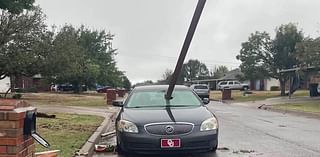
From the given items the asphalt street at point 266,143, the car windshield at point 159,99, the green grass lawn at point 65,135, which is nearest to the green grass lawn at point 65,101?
the green grass lawn at point 65,135

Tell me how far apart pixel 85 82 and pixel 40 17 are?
2563 centimetres

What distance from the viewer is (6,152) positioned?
13.1 ft

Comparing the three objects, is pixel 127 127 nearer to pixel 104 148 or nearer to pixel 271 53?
pixel 104 148

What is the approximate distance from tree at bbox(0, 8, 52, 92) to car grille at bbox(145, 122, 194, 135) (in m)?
22.5

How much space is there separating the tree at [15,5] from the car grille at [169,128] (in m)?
8.58

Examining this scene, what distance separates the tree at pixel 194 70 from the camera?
117 meters

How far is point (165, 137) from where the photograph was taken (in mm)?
7328

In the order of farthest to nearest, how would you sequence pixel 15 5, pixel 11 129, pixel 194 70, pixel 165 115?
pixel 194 70, pixel 15 5, pixel 165 115, pixel 11 129

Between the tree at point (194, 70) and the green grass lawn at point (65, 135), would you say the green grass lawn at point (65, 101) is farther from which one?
the tree at point (194, 70)

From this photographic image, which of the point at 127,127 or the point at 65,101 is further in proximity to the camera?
the point at 65,101

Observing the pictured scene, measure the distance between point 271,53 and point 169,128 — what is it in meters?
36.9

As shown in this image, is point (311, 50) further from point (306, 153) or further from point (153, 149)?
point (153, 149)

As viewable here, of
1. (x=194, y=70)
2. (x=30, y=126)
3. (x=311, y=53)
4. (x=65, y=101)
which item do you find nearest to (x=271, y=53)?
(x=311, y=53)

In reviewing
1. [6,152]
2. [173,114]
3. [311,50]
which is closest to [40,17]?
[311,50]
